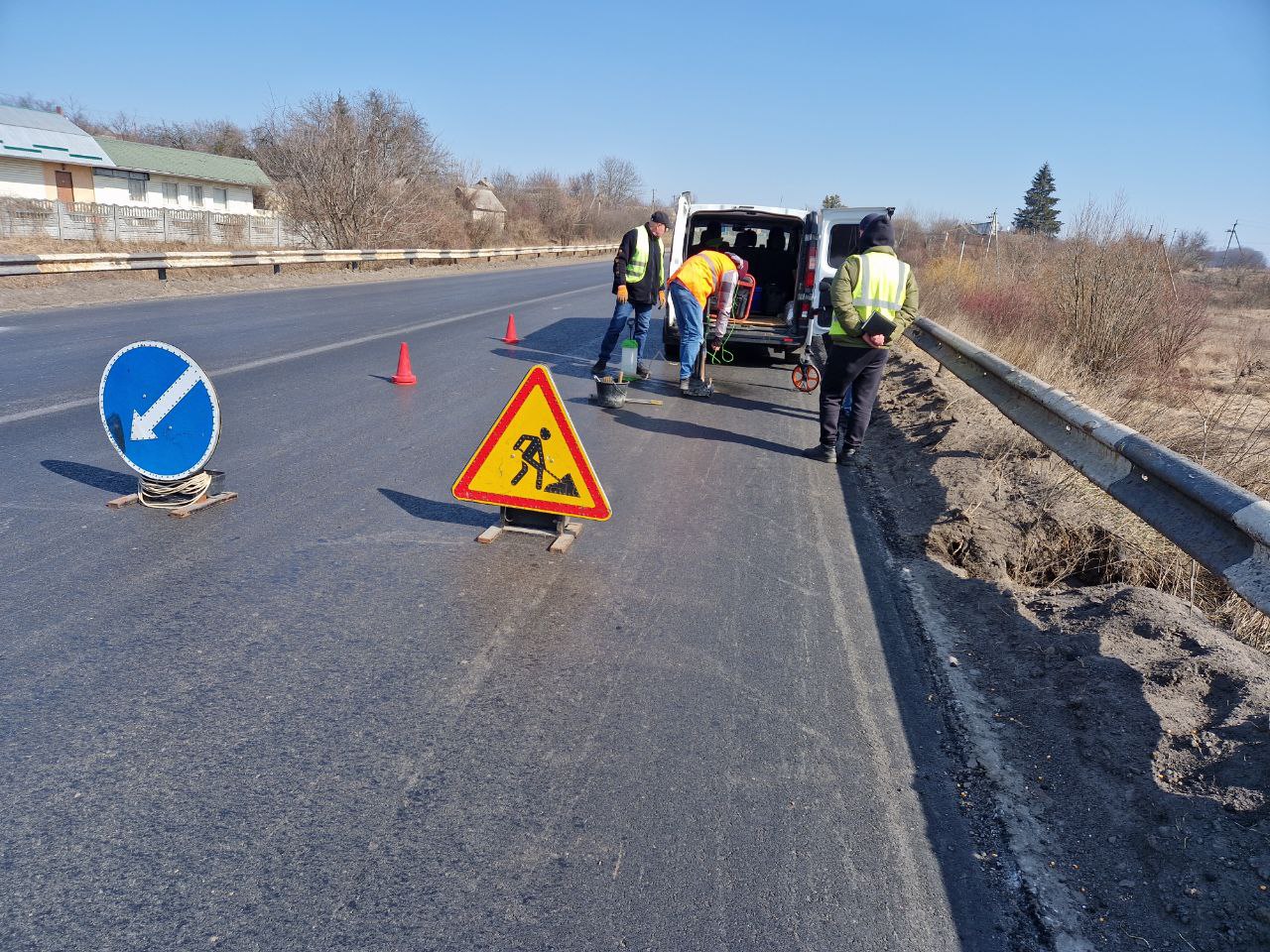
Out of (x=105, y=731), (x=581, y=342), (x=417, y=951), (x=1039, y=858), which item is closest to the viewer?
(x=417, y=951)

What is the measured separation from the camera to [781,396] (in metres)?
11.1

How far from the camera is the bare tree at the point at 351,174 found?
108 feet

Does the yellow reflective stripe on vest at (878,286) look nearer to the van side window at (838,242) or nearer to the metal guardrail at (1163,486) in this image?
the metal guardrail at (1163,486)

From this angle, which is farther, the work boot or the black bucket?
the black bucket

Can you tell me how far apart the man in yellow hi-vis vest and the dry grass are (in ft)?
4.12

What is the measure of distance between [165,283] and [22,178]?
3454cm

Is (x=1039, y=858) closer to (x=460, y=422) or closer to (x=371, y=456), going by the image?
(x=371, y=456)

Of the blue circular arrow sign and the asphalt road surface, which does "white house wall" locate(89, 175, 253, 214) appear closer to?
the blue circular arrow sign

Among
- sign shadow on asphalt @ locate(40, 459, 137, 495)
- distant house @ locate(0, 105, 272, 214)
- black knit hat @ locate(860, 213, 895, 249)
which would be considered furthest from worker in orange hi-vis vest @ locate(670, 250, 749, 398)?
distant house @ locate(0, 105, 272, 214)

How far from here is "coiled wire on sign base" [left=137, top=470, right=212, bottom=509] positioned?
5.29 meters

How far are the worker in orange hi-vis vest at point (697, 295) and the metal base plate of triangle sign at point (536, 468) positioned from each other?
5.24 meters

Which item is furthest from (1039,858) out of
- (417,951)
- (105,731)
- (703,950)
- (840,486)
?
(840,486)

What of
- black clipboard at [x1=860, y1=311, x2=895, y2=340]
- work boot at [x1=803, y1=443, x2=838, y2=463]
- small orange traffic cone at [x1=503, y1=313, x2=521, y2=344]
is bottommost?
work boot at [x1=803, y1=443, x2=838, y2=463]

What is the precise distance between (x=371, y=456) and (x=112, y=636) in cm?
317
